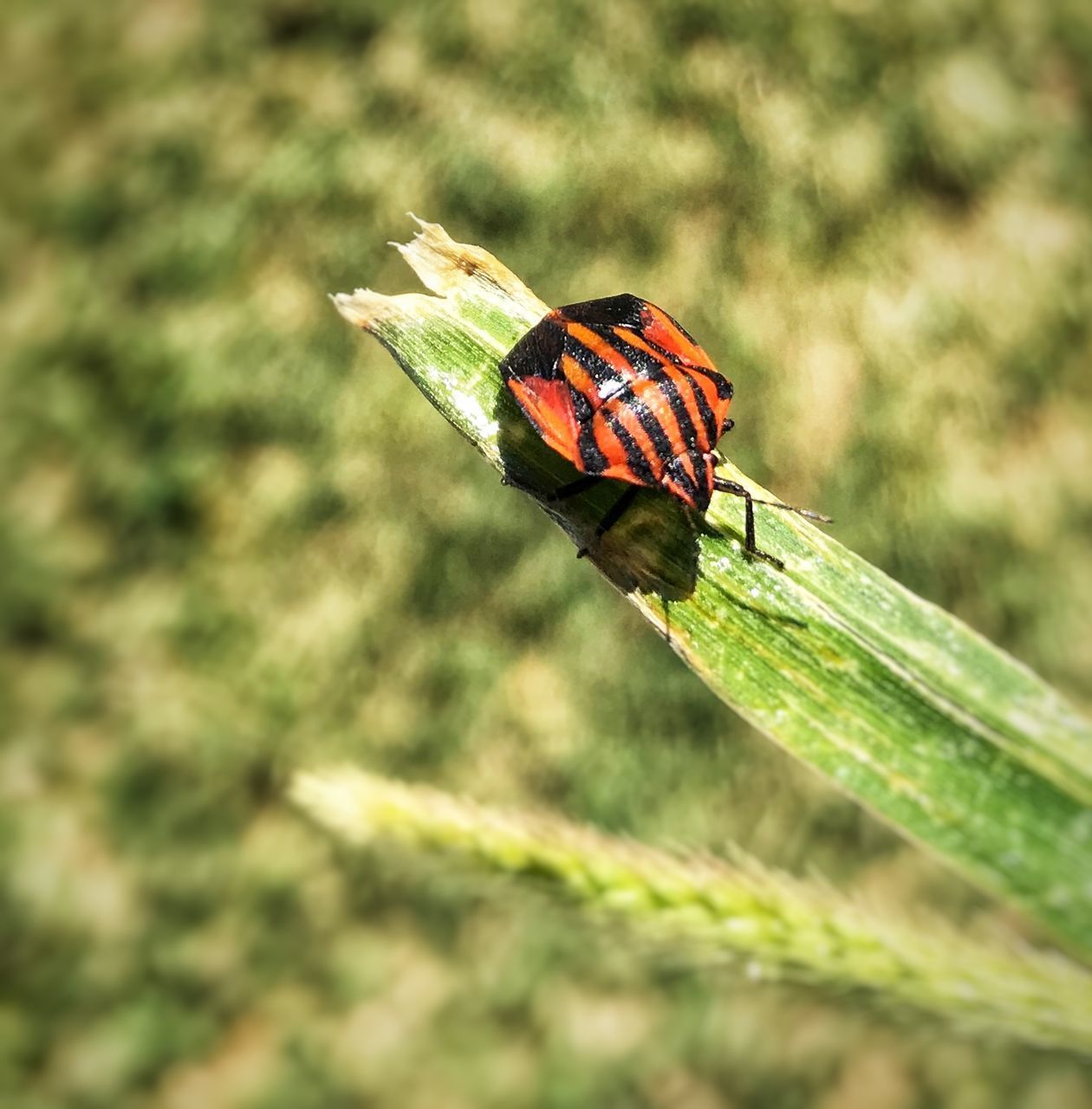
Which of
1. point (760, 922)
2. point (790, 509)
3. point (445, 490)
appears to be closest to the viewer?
point (760, 922)

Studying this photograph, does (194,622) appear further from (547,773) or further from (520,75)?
(520,75)

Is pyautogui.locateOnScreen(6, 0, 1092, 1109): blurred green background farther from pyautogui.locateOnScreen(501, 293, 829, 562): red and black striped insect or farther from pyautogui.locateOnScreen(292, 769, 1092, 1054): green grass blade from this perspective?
pyautogui.locateOnScreen(292, 769, 1092, 1054): green grass blade

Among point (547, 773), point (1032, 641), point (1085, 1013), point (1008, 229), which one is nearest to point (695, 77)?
point (1008, 229)

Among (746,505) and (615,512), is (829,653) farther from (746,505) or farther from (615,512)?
(615,512)

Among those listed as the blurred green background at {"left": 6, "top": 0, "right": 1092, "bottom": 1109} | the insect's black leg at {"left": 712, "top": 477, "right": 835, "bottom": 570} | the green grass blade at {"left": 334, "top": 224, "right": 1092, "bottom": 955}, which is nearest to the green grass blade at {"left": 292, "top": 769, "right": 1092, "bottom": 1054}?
the green grass blade at {"left": 334, "top": 224, "right": 1092, "bottom": 955}

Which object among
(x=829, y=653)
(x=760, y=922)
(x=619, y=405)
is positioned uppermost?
(x=619, y=405)

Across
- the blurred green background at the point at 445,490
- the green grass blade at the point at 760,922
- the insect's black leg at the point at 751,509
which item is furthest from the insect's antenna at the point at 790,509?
the blurred green background at the point at 445,490

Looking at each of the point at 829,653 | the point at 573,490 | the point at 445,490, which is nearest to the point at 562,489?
the point at 573,490
